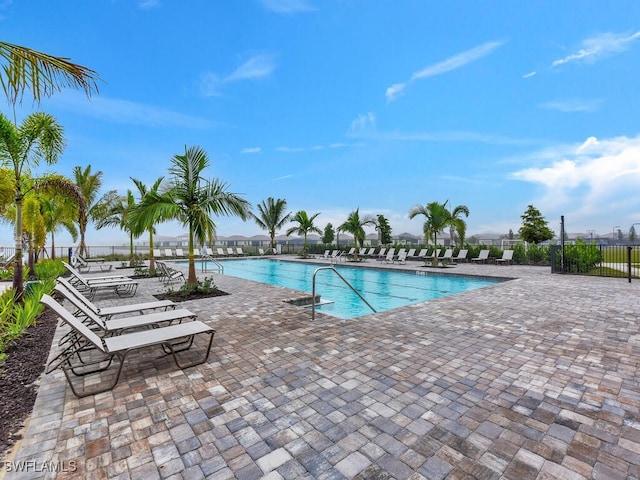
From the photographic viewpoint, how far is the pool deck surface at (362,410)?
208cm

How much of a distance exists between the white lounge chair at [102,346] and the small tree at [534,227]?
29.1m

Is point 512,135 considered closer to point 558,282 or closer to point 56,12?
point 558,282

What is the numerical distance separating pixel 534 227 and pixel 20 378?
30.9m

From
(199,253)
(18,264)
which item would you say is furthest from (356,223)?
(18,264)

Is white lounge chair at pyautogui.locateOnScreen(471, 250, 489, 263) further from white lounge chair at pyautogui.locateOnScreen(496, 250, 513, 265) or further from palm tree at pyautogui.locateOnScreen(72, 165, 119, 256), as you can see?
palm tree at pyautogui.locateOnScreen(72, 165, 119, 256)

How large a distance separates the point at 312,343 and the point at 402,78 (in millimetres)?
18728

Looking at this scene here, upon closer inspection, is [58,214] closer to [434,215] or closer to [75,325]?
[75,325]

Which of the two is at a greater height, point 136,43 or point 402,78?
point 402,78

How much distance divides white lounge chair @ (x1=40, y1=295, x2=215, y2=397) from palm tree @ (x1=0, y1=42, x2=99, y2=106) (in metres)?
2.19

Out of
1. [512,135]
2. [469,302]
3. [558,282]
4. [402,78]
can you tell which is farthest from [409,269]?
[402,78]

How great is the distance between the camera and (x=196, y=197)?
8742 millimetres

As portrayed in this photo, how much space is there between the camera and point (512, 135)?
18.1 m

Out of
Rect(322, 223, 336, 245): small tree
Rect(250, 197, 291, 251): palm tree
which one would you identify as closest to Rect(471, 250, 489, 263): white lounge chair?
Rect(250, 197, 291, 251): palm tree

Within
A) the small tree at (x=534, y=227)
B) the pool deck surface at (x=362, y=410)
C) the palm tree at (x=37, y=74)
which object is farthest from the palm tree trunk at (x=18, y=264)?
the small tree at (x=534, y=227)
